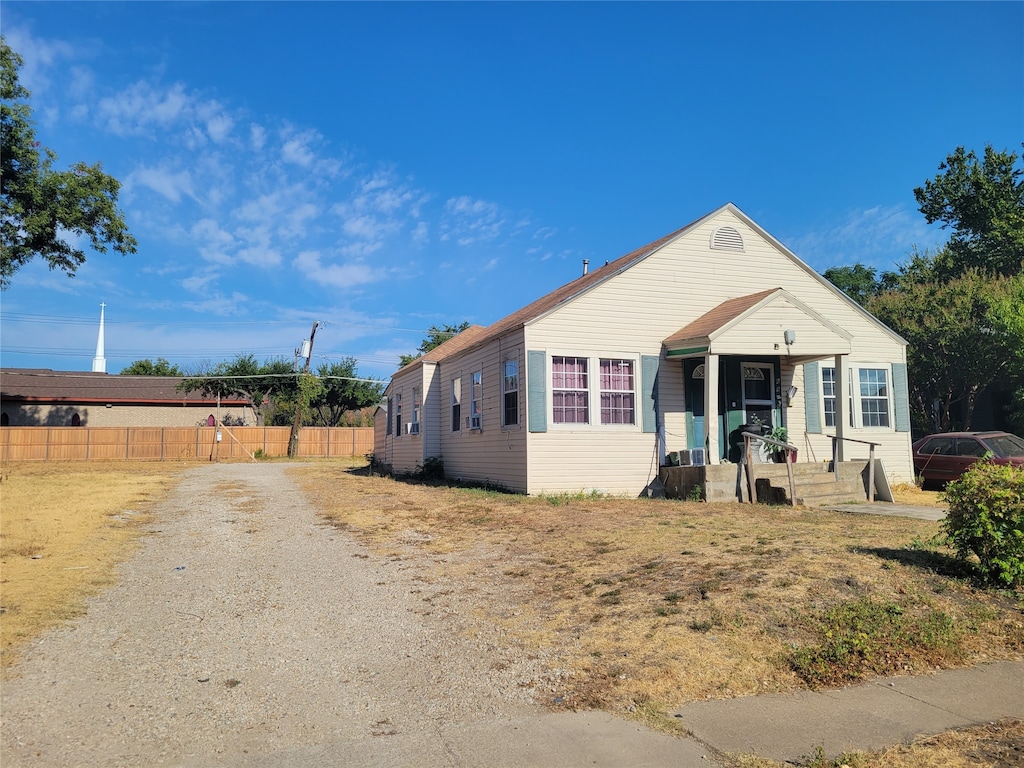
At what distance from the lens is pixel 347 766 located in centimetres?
350

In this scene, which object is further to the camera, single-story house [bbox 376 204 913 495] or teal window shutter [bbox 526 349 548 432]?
single-story house [bbox 376 204 913 495]

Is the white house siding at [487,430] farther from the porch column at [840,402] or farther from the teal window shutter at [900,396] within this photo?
the teal window shutter at [900,396]

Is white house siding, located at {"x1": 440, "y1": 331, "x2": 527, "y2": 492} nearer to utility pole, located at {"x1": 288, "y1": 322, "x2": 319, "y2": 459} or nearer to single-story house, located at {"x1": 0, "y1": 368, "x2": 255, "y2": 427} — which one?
utility pole, located at {"x1": 288, "y1": 322, "x2": 319, "y2": 459}

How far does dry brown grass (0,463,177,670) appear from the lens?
19.6ft

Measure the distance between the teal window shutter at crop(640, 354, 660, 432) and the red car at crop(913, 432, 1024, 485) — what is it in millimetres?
6204

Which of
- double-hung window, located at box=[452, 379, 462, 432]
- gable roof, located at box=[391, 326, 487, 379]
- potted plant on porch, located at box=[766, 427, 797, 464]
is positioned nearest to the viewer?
potted plant on porch, located at box=[766, 427, 797, 464]

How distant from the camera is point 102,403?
138ft

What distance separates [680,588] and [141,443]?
37.2 meters

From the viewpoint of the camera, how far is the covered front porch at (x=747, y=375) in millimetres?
14008

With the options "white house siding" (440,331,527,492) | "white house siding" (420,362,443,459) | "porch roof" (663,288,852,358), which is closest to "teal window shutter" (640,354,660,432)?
"porch roof" (663,288,852,358)

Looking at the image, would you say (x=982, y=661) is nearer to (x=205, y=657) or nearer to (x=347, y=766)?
(x=347, y=766)

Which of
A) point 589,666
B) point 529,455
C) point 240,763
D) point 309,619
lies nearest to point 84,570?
point 309,619

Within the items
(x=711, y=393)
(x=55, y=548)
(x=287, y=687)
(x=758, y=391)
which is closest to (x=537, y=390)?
(x=711, y=393)

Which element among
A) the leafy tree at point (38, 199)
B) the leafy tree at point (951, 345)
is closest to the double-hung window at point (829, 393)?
the leafy tree at point (951, 345)
